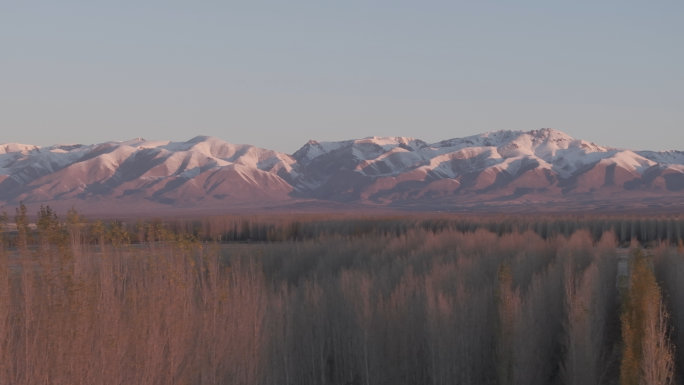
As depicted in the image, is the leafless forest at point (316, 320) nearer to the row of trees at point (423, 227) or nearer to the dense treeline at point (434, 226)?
the row of trees at point (423, 227)

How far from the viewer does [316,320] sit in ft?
69.3

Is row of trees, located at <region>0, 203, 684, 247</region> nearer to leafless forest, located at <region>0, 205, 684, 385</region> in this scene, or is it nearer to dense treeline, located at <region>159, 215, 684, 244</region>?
dense treeline, located at <region>159, 215, 684, 244</region>

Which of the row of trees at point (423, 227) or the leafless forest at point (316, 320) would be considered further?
the row of trees at point (423, 227)

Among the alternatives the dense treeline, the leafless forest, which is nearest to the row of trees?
the dense treeline

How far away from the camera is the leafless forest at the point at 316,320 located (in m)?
12.2

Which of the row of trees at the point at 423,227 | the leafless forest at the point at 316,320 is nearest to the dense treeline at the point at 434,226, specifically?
the row of trees at the point at 423,227

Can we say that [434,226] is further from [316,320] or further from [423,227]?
[316,320]

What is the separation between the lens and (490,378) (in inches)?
808

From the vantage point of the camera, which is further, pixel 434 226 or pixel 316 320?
pixel 434 226

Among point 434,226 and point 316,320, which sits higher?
point 316,320

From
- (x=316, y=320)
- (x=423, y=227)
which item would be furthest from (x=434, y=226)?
(x=316, y=320)

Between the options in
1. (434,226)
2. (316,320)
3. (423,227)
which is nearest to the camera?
(316,320)

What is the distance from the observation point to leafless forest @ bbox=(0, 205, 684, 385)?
12.2 meters

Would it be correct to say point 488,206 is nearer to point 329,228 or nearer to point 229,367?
point 329,228
